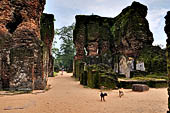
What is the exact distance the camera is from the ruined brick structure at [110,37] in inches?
730

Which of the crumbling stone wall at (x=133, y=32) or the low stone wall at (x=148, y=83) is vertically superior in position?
the crumbling stone wall at (x=133, y=32)

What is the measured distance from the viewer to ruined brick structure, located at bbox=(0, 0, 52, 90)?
8.78 meters

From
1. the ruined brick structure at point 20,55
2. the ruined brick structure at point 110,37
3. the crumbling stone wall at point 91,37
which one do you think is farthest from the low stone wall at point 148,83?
the crumbling stone wall at point 91,37

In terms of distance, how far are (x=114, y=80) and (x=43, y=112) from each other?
6.67m

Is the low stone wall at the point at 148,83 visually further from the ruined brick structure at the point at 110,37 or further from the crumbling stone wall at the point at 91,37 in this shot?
the crumbling stone wall at the point at 91,37

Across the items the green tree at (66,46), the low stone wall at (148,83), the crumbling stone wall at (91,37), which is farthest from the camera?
the green tree at (66,46)

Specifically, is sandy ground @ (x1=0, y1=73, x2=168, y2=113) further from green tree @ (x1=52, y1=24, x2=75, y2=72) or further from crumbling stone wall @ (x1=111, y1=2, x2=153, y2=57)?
green tree @ (x1=52, y1=24, x2=75, y2=72)

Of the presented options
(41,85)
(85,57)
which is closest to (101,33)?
(85,57)

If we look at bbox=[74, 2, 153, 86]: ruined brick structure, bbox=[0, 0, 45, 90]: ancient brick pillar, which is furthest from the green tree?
bbox=[0, 0, 45, 90]: ancient brick pillar

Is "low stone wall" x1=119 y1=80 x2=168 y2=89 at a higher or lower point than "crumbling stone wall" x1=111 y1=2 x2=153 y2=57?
lower

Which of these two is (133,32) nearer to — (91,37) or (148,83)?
(91,37)

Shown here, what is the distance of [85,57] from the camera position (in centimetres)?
2148

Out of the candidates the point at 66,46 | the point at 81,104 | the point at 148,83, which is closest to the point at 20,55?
the point at 81,104

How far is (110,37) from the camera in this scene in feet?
77.7
